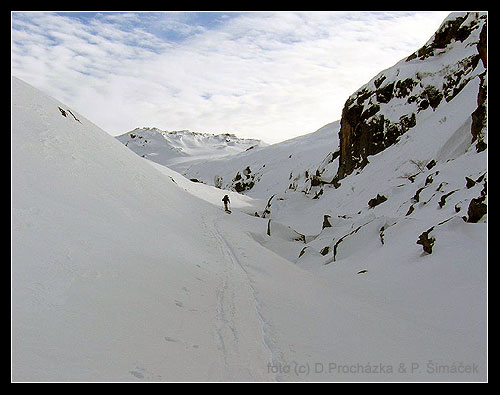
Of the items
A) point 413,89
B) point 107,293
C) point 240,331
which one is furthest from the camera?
point 413,89

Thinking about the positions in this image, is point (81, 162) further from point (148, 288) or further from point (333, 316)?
point (333, 316)

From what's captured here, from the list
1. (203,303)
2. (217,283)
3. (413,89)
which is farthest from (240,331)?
(413,89)

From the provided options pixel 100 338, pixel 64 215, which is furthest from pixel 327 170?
pixel 100 338

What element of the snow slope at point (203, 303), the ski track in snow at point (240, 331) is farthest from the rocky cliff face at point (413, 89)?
the ski track in snow at point (240, 331)

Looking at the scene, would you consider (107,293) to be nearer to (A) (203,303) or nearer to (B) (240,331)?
(A) (203,303)

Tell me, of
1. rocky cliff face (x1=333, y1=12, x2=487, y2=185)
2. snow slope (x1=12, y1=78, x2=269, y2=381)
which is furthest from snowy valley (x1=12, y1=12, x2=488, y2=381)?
rocky cliff face (x1=333, y1=12, x2=487, y2=185)

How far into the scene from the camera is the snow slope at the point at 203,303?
4949mm

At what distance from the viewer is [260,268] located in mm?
11953

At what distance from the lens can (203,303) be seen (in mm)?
7664

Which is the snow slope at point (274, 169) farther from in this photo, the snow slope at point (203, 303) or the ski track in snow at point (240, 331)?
the ski track in snow at point (240, 331)

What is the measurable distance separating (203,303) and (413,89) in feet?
115

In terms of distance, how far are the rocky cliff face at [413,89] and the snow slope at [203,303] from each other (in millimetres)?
24436

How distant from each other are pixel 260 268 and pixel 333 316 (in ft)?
14.4

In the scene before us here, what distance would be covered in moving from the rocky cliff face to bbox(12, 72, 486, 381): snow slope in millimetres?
24436
